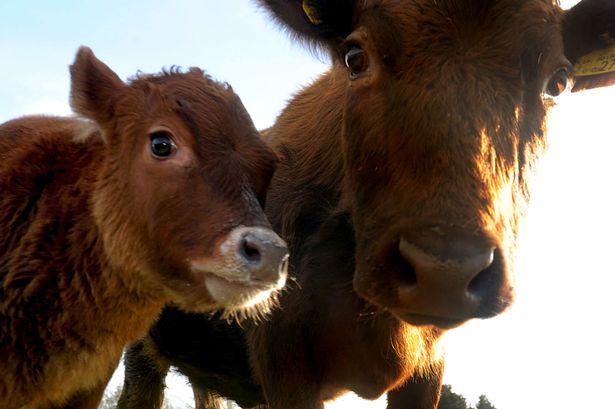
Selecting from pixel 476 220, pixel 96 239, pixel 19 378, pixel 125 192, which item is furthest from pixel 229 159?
pixel 19 378

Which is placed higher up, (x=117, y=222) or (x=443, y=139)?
(x=443, y=139)

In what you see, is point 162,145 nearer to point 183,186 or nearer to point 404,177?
point 183,186

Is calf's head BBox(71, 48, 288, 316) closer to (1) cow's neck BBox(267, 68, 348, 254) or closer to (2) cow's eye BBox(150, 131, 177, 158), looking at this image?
(2) cow's eye BBox(150, 131, 177, 158)

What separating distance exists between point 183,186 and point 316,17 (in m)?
1.72

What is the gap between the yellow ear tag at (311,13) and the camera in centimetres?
493

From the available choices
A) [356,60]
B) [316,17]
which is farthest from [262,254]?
[316,17]

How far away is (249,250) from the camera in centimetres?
381

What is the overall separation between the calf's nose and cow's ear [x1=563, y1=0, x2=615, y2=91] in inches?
93.6

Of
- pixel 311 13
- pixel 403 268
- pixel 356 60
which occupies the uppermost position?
pixel 311 13

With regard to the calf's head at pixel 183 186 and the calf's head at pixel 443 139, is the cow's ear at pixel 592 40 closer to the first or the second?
the calf's head at pixel 443 139

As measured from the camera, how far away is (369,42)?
14.4 ft

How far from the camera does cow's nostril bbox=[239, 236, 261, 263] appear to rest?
3746 mm

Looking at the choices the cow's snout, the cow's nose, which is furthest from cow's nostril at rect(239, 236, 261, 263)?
the cow's snout

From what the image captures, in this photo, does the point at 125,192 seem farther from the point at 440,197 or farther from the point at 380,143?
the point at 440,197
